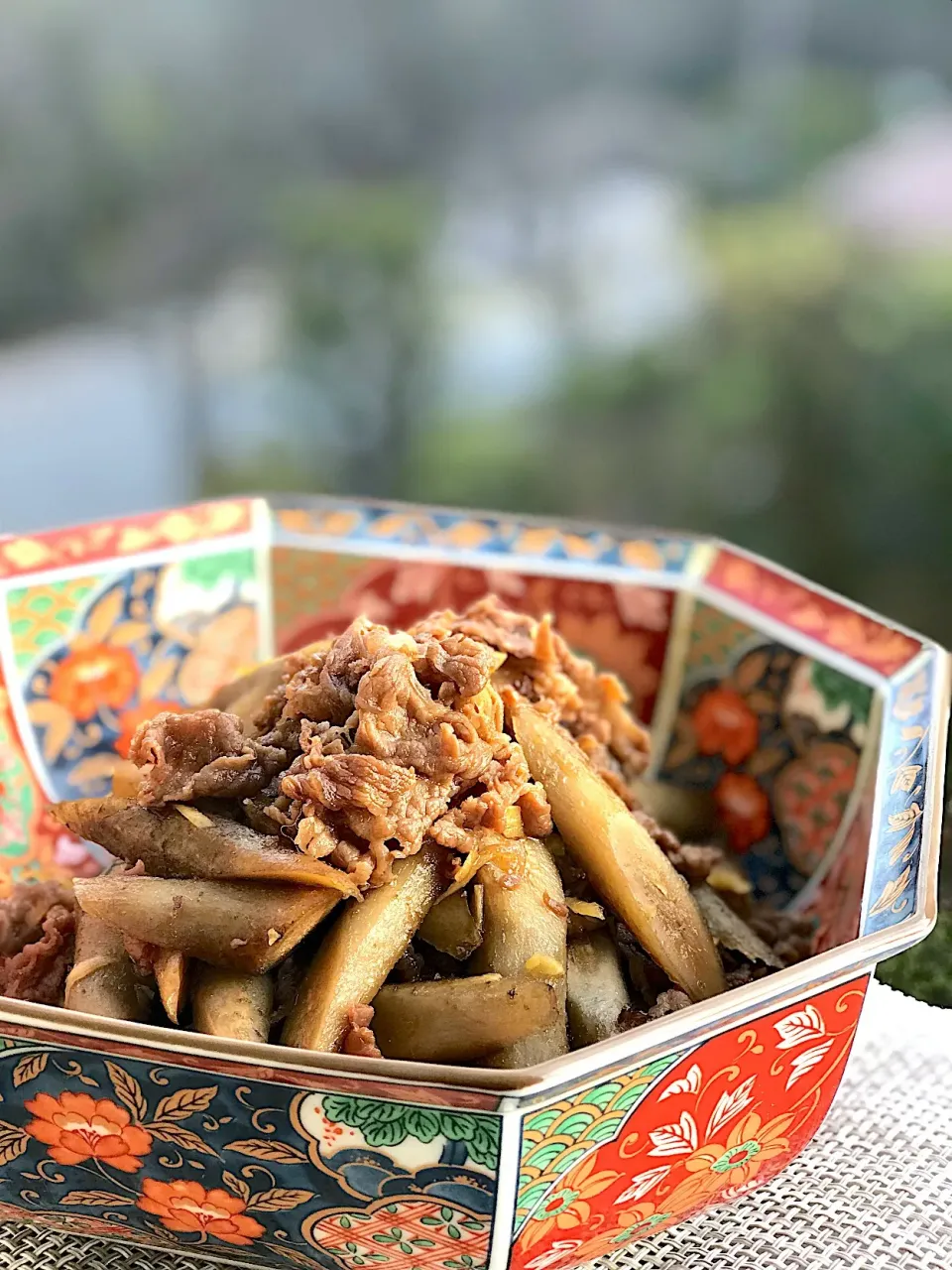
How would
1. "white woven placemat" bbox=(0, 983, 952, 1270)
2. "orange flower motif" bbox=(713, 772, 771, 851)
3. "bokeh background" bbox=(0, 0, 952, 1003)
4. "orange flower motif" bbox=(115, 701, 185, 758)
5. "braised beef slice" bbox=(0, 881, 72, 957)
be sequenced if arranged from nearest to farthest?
"white woven placemat" bbox=(0, 983, 952, 1270), "braised beef slice" bbox=(0, 881, 72, 957), "orange flower motif" bbox=(713, 772, 771, 851), "orange flower motif" bbox=(115, 701, 185, 758), "bokeh background" bbox=(0, 0, 952, 1003)

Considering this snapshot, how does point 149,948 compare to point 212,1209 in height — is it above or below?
above

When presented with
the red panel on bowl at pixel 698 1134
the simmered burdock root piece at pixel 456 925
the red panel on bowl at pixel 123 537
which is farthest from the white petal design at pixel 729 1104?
the red panel on bowl at pixel 123 537

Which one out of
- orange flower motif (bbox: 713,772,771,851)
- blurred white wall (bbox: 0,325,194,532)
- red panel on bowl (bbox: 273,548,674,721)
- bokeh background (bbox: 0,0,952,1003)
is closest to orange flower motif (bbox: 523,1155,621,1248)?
orange flower motif (bbox: 713,772,771,851)

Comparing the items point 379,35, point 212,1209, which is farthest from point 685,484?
point 212,1209

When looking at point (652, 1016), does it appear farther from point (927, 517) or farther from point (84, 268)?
point (84, 268)

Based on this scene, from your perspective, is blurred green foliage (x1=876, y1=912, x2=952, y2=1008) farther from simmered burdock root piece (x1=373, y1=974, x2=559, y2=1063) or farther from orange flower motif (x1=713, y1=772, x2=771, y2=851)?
simmered burdock root piece (x1=373, y1=974, x2=559, y2=1063)

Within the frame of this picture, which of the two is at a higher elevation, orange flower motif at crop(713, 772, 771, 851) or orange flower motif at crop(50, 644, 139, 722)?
orange flower motif at crop(50, 644, 139, 722)

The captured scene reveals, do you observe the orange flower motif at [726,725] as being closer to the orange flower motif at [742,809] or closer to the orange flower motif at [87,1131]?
the orange flower motif at [742,809]

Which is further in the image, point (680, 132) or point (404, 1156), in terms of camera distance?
point (680, 132)
